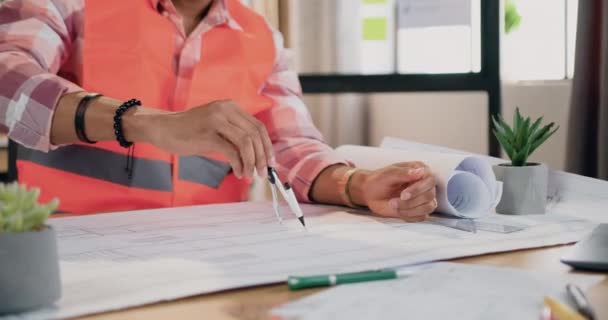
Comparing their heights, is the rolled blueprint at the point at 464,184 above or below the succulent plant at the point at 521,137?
below

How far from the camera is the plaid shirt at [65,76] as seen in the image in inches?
45.3

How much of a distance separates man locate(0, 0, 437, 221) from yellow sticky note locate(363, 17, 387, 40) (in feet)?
2.17

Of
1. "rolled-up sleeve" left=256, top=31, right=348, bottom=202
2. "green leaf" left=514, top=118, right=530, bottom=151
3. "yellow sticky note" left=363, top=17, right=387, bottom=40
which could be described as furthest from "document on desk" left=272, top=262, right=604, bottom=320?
"yellow sticky note" left=363, top=17, right=387, bottom=40

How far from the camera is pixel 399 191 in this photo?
1.15 m

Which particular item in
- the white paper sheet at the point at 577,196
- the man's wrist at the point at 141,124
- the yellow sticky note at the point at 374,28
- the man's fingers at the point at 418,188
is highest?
the yellow sticky note at the point at 374,28

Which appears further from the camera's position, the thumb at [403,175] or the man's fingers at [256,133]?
the thumb at [403,175]

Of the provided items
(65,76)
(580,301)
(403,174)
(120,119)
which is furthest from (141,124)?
(580,301)

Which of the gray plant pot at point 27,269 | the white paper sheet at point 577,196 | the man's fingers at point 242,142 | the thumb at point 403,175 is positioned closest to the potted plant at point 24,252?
the gray plant pot at point 27,269

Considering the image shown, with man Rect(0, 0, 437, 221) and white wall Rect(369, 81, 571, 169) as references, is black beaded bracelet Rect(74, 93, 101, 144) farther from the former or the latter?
white wall Rect(369, 81, 571, 169)

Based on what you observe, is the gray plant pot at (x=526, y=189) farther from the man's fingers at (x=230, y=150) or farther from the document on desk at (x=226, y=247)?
the man's fingers at (x=230, y=150)

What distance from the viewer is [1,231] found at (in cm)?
60

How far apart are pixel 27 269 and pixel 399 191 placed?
649 mm

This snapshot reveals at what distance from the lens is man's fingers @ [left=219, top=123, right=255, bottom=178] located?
976 mm

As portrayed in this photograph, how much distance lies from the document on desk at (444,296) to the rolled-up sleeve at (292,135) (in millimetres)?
562
